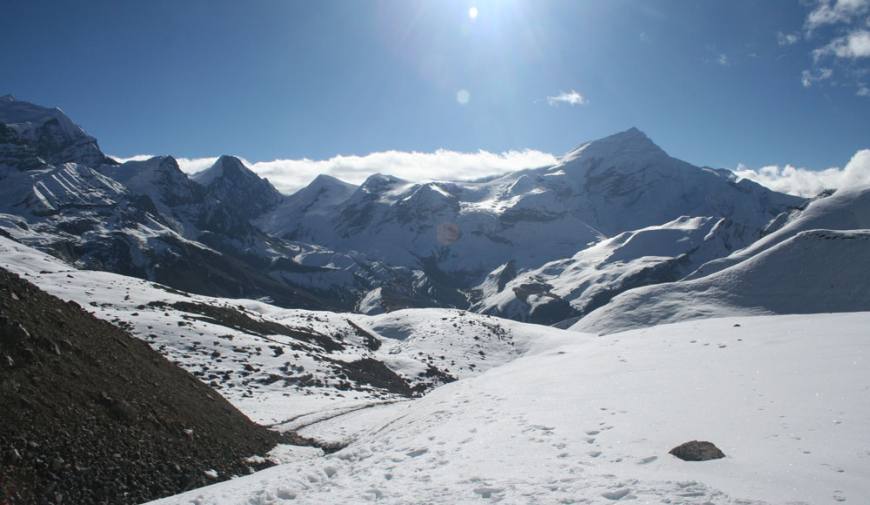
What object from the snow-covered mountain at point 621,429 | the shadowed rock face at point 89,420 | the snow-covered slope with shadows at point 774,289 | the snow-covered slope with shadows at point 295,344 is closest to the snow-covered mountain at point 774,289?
the snow-covered slope with shadows at point 774,289

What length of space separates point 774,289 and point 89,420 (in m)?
125

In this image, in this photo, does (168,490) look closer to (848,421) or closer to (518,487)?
(518,487)

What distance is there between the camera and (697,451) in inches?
462

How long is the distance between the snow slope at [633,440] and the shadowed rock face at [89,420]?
197 centimetres

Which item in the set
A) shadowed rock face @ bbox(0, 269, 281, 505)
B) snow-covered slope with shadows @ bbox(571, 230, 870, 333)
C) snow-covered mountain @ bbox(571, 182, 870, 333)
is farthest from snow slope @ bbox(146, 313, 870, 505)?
snow-covered mountain @ bbox(571, 182, 870, 333)

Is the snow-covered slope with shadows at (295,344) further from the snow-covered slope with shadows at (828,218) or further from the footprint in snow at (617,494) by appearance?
the snow-covered slope with shadows at (828,218)

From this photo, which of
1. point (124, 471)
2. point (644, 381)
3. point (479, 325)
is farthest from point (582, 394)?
point (479, 325)

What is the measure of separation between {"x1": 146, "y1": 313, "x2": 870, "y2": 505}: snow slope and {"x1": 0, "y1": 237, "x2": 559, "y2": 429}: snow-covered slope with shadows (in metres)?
19.3

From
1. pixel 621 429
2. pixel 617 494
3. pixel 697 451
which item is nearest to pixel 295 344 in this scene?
pixel 621 429

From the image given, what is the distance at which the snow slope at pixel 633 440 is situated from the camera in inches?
414

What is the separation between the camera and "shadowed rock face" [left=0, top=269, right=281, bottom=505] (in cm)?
1323

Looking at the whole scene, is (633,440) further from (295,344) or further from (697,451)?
(295,344)

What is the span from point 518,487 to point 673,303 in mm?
115498

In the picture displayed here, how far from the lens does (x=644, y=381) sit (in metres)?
20.3
